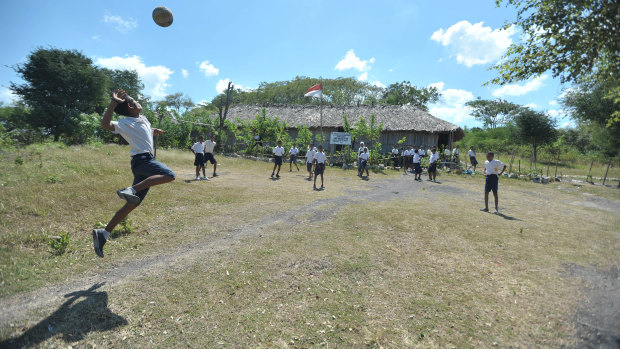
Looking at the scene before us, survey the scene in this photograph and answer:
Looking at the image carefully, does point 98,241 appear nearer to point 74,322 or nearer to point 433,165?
point 74,322

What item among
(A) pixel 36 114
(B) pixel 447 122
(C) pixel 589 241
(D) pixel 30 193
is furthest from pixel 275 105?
(C) pixel 589 241

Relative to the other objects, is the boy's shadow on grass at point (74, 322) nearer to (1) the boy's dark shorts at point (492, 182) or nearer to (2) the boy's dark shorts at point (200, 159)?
(2) the boy's dark shorts at point (200, 159)

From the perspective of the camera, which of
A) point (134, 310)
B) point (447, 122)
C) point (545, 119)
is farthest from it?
point (545, 119)

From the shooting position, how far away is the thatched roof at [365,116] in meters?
24.4

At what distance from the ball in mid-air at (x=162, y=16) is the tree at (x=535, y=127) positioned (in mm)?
33336

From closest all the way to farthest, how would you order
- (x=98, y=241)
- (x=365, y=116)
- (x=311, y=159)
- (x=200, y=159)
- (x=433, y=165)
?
(x=98, y=241) → (x=200, y=159) → (x=311, y=159) → (x=433, y=165) → (x=365, y=116)

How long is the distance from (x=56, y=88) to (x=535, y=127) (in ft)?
148

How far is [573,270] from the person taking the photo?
206 inches

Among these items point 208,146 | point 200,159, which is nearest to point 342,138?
point 208,146

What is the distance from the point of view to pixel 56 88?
79.4 feet

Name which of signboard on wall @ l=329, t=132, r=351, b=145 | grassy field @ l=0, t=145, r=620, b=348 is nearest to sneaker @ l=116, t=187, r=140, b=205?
grassy field @ l=0, t=145, r=620, b=348

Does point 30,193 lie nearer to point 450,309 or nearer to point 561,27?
point 450,309

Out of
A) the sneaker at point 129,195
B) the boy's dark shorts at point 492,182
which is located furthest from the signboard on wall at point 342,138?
the sneaker at point 129,195

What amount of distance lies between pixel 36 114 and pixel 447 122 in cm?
3516
